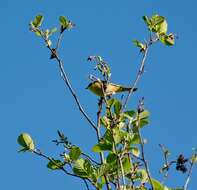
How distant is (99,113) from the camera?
12.0ft

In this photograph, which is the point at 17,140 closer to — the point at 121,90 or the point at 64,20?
the point at 121,90

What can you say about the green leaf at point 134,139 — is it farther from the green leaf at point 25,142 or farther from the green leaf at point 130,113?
the green leaf at point 25,142

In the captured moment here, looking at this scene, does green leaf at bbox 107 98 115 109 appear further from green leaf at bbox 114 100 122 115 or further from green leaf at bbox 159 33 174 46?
green leaf at bbox 159 33 174 46

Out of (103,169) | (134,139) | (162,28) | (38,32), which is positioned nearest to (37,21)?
(38,32)

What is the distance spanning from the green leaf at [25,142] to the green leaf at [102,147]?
0.63m

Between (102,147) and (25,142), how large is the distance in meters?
0.71

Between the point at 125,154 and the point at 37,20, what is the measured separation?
1631 mm

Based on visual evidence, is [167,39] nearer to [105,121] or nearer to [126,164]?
[105,121]

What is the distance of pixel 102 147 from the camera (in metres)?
3.46

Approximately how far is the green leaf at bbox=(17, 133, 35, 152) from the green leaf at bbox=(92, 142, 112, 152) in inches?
25.0

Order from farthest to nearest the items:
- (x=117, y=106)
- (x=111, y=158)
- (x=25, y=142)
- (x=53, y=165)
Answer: (x=25, y=142)
(x=53, y=165)
(x=117, y=106)
(x=111, y=158)

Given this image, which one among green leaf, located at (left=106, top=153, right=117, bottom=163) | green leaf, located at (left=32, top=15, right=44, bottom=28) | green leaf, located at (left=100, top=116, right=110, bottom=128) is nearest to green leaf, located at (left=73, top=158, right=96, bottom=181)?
green leaf, located at (left=106, top=153, right=117, bottom=163)

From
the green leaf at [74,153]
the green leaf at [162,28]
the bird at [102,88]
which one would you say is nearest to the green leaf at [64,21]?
the green leaf at [162,28]

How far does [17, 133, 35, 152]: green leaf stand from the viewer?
389 cm
